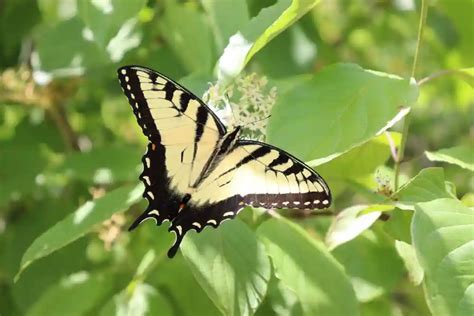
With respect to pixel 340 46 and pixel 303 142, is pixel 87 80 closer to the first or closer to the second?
pixel 340 46

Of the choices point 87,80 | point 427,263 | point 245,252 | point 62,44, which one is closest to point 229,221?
point 245,252

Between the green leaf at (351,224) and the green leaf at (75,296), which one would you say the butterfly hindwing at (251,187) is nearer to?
the green leaf at (351,224)

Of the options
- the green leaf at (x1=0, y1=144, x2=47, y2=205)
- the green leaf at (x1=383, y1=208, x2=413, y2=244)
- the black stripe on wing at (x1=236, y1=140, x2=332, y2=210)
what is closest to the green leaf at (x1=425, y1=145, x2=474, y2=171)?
the green leaf at (x1=383, y1=208, x2=413, y2=244)

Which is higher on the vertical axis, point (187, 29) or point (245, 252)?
point (187, 29)

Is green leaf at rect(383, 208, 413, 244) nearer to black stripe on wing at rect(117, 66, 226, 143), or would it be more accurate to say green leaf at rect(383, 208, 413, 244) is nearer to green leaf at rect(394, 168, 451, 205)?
green leaf at rect(394, 168, 451, 205)

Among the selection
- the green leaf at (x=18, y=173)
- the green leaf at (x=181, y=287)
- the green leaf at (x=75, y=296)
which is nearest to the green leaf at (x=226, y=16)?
the green leaf at (x=181, y=287)

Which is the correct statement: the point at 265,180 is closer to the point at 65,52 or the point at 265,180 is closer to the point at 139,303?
the point at 139,303
